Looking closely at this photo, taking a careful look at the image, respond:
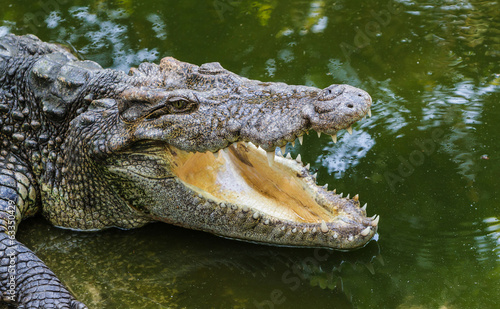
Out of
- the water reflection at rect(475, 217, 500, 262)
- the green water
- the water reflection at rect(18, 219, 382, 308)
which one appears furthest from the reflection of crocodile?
the water reflection at rect(475, 217, 500, 262)

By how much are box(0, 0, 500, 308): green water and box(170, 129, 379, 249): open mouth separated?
0.18 m

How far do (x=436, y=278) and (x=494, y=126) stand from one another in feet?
6.05

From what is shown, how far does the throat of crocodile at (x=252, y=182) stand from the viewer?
14.2 ft

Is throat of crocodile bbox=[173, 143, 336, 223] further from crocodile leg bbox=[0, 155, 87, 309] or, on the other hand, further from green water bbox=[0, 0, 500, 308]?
crocodile leg bbox=[0, 155, 87, 309]

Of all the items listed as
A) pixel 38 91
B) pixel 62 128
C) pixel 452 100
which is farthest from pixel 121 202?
pixel 452 100

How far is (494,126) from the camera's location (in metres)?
5.18

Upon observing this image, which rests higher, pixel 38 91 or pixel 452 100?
pixel 38 91

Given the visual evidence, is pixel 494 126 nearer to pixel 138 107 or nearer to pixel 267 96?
pixel 267 96

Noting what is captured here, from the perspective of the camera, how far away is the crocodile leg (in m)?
4.08

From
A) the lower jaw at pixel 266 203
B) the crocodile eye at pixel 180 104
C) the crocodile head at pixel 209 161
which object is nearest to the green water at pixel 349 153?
the lower jaw at pixel 266 203

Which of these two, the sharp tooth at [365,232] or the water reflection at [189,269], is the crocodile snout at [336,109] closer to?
the sharp tooth at [365,232]

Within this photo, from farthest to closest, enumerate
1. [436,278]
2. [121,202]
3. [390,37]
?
[390,37], [121,202], [436,278]

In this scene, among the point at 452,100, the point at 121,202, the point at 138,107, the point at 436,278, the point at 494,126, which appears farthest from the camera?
the point at 452,100

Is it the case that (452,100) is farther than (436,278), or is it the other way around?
(452,100)
